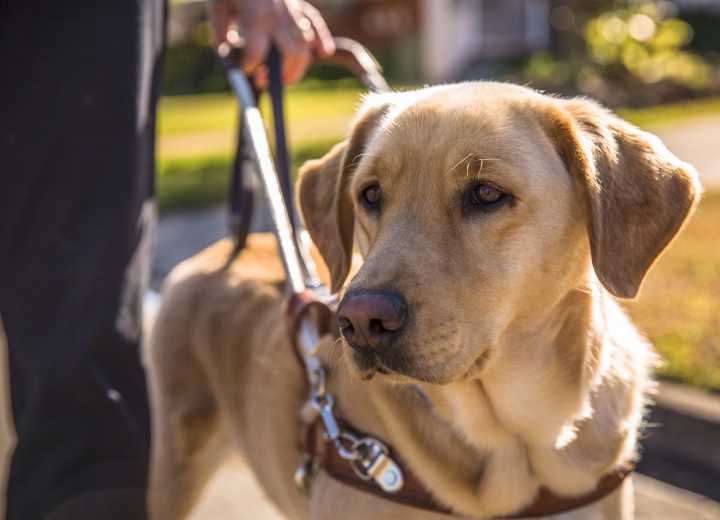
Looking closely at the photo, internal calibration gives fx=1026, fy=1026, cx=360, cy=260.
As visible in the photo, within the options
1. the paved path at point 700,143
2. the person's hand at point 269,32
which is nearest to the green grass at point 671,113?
the paved path at point 700,143

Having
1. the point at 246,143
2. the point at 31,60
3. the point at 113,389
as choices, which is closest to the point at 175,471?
the point at 113,389

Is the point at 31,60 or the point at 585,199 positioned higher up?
the point at 31,60

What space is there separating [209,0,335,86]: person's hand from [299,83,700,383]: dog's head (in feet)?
3.04

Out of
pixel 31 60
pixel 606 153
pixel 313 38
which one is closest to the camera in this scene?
pixel 606 153

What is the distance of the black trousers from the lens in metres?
2.85

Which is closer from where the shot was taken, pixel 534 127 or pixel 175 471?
pixel 534 127

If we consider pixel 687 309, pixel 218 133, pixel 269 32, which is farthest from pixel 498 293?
pixel 218 133

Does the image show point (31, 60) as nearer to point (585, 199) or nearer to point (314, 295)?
point (314, 295)

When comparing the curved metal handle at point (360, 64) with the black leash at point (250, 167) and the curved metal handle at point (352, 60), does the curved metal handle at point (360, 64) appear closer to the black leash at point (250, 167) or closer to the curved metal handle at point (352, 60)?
the curved metal handle at point (352, 60)

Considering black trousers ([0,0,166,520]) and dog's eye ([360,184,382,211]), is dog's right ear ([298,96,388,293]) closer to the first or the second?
dog's eye ([360,184,382,211])

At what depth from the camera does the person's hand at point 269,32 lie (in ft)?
10.9

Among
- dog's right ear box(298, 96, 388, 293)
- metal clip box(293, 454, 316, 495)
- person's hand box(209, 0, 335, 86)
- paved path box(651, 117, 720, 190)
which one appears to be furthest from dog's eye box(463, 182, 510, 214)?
paved path box(651, 117, 720, 190)

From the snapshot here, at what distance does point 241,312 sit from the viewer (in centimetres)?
334

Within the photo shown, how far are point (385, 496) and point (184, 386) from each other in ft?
3.77
